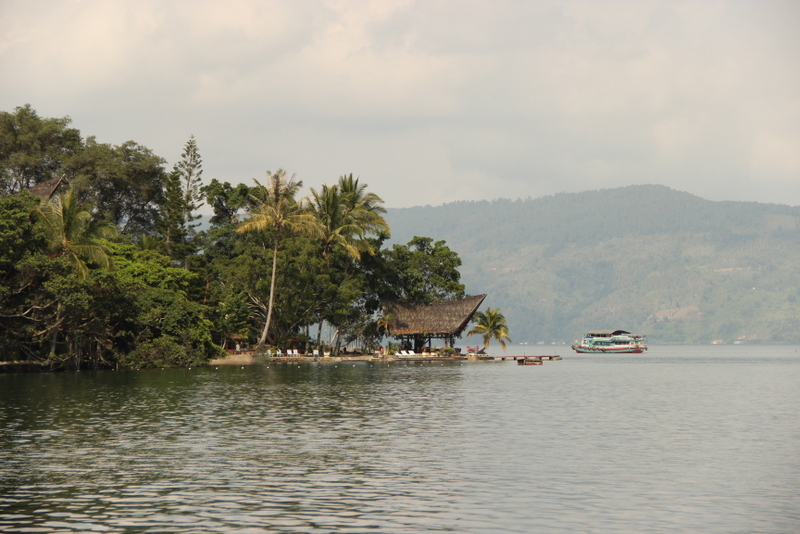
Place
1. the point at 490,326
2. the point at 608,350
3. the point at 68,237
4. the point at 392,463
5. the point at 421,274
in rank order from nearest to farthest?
the point at 392,463
the point at 68,237
the point at 421,274
the point at 490,326
the point at 608,350

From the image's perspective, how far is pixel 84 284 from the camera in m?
46.2

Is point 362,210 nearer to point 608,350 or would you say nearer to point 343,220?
point 343,220

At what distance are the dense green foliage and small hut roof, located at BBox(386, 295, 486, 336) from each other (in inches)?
99.9

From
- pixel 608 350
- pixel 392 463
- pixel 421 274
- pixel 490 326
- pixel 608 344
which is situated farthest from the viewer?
pixel 608 344

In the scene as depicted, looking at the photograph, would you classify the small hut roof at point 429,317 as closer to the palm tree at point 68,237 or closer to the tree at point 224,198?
the tree at point 224,198

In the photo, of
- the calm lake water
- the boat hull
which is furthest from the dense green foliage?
the boat hull

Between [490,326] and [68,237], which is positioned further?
[490,326]

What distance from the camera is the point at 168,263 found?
6306 centimetres

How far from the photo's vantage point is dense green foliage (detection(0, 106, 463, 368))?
154 feet

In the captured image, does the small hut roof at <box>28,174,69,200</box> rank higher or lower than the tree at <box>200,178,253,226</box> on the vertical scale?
lower

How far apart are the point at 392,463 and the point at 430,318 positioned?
55938 mm

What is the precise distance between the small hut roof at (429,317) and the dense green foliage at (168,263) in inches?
99.9

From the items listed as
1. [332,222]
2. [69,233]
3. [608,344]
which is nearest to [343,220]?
[332,222]

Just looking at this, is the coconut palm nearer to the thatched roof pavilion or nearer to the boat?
the thatched roof pavilion
